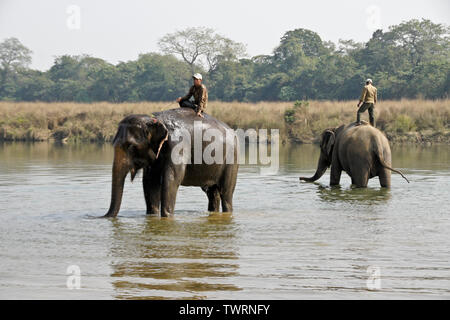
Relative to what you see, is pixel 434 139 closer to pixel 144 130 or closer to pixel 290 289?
pixel 144 130

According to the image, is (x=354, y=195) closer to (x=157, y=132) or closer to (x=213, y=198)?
(x=213, y=198)

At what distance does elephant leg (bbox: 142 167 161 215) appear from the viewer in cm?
1088

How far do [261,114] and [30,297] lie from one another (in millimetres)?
31356

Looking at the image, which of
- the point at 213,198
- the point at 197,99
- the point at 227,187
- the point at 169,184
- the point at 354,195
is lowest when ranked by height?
the point at 354,195

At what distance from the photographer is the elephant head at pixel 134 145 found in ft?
33.9

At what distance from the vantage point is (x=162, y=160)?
10719 millimetres

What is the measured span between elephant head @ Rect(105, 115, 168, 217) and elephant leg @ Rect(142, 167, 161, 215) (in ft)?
0.93

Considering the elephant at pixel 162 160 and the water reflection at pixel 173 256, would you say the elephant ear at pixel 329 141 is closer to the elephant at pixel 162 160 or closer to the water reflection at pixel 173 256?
the elephant at pixel 162 160

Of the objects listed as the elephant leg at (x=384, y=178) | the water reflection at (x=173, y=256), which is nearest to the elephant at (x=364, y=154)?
the elephant leg at (x=384, y=178)

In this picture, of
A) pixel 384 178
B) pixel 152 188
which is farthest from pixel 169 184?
pixel 384 178

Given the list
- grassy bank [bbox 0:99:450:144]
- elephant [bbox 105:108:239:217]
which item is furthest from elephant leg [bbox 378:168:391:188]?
grassy bank [bbox 0:99:450:144]

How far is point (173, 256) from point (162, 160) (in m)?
2.45

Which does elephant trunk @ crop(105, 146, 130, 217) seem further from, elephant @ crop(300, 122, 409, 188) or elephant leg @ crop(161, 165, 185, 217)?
elephant @ crop(300, 122, 409, 188)

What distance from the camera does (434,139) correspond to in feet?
111
